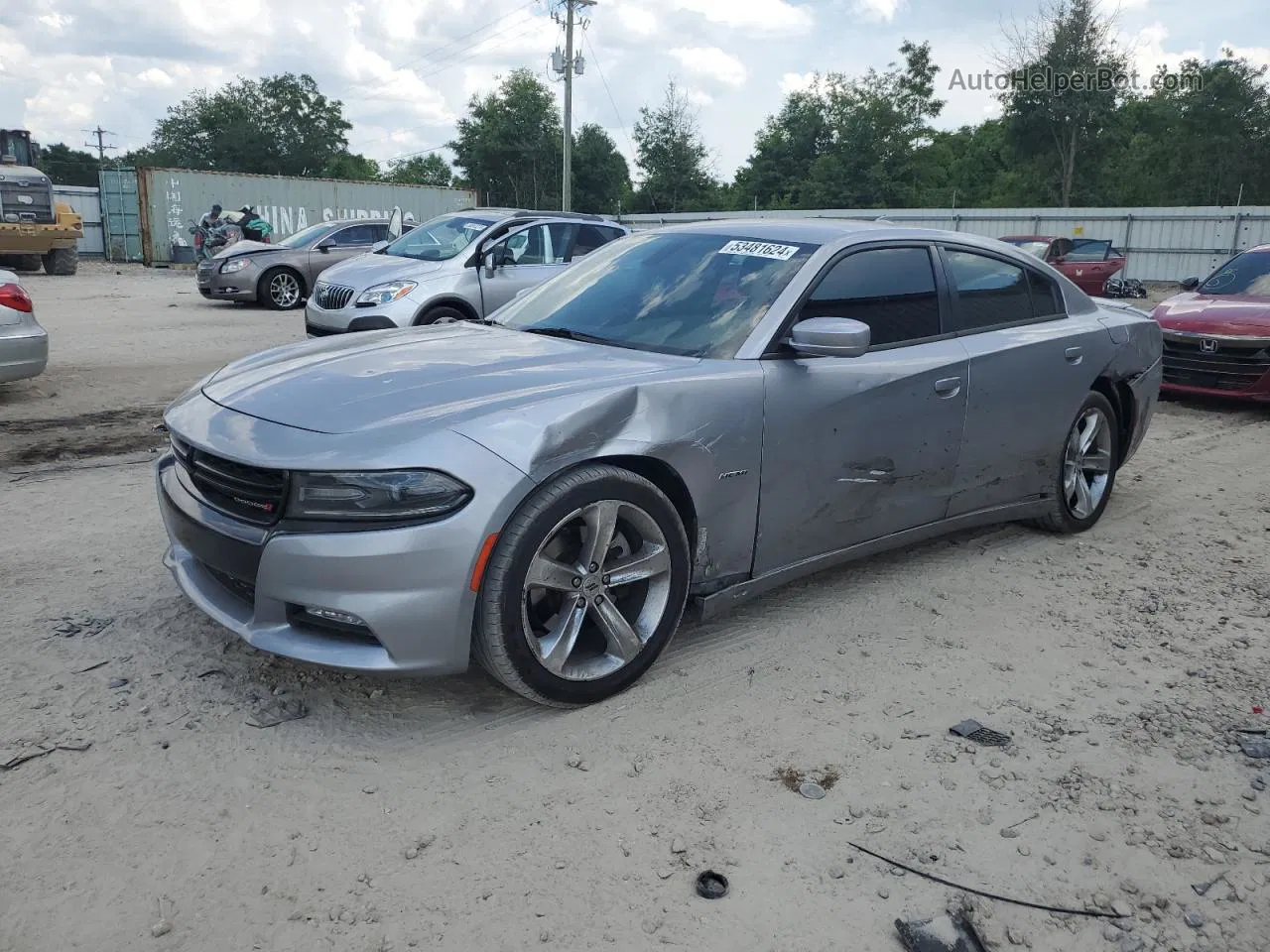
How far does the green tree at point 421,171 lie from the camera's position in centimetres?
8766

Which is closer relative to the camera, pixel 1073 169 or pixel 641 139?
pixel 1073 169

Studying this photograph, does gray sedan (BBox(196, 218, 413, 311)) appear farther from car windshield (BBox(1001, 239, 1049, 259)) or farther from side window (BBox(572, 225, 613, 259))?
car windshield (BBox(1001, 239, 1049, 259))

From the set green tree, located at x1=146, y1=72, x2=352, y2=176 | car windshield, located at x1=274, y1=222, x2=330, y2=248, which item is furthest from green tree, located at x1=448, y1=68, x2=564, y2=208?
car windshield, located at x1=274, y1=222, x2=330, y2=248

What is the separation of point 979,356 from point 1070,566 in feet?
3.89

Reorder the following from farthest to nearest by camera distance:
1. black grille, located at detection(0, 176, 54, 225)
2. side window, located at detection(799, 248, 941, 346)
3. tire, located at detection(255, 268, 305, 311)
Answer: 1. black grille, located at detection(0, 176, 54, 225)
2. tire, located at detection(255, 268, 305, 311)
3. side window, located at detection(799, 248, 941, 346)

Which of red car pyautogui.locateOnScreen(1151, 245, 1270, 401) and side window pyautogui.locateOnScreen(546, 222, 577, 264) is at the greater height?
side window pyautogui.locateOnScreen(546, 222, 577, 264)

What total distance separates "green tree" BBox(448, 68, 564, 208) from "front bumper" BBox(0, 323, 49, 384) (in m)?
50.7

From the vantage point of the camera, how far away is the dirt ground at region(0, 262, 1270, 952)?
2344 millimetres

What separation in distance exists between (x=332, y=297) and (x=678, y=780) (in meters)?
8.14

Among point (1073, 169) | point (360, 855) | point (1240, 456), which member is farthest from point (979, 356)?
point (1073, 169)

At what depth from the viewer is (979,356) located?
4.36 meters

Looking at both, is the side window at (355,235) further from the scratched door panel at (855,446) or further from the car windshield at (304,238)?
the scratched door panel at (855,446)

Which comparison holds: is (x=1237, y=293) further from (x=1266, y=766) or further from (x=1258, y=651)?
(x=1266, y=766)

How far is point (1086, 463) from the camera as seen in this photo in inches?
204
